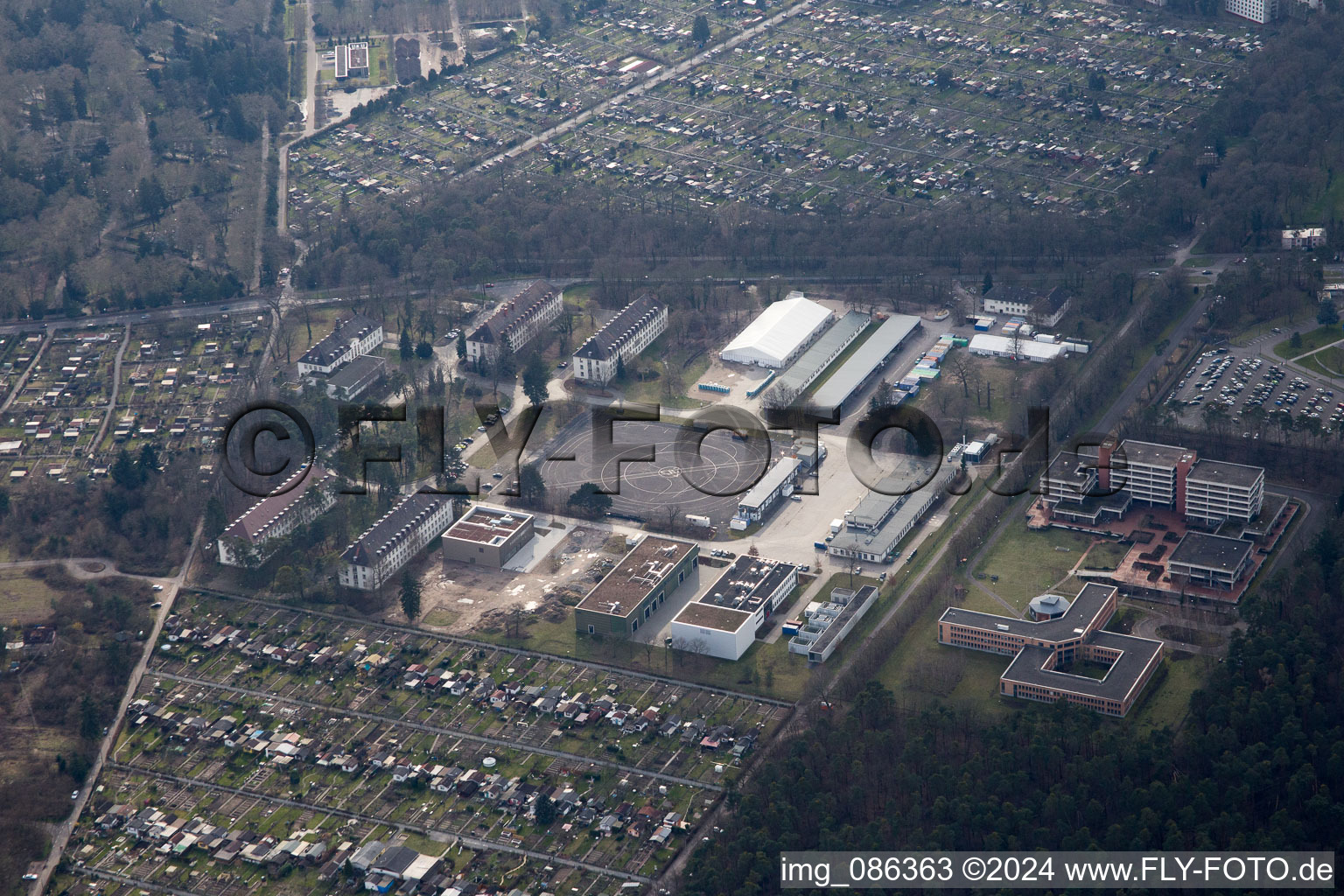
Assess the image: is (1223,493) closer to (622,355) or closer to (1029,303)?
(1029,303)

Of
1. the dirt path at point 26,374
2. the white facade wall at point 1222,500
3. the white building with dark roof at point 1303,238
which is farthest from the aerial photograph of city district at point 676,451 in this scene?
the white building with dark roof at point 1303,238

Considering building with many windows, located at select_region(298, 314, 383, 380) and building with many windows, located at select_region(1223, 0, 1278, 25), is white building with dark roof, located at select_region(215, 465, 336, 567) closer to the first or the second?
building with many windows, located at select_region(298, 314, 383, 380)

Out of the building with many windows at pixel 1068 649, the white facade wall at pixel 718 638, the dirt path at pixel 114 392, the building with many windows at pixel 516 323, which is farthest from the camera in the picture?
the building with many windows at pixel 516 323

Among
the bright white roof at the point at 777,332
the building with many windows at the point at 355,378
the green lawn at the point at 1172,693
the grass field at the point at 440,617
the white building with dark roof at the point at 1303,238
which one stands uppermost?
the white building with dark roof at the point at 1303,238

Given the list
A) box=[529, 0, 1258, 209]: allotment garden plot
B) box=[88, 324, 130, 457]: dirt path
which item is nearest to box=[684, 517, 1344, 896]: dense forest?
box=[88, 324, 130, 457]: dirt path

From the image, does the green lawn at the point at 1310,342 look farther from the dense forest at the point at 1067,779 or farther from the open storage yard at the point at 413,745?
the open storage yard at the point at 413,745

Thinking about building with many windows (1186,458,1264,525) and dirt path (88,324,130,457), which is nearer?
building with many windows (1186,458,1264,525)
